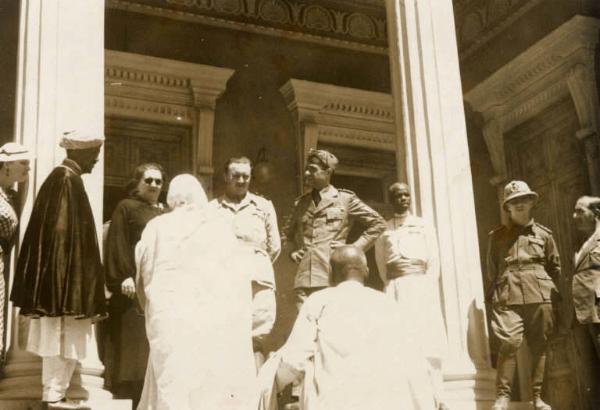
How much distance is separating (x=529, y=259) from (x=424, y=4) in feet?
8.76

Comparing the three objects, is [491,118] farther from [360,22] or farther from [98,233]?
[98,233]

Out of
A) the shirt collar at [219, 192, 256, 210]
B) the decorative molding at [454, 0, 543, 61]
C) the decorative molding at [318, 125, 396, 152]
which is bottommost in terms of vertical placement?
the shirt collar at [219, 192, 256, 210]

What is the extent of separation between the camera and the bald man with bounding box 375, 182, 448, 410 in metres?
7.71

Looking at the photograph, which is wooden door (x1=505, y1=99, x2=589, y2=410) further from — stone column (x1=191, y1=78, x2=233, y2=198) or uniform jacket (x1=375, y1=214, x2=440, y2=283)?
stone column (x1=191, y1=78, x2=233, y2=198)

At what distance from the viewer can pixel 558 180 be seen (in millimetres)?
12164

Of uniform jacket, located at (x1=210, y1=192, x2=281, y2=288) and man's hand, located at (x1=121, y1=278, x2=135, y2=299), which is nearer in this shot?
man's hand, located at (x1=121, y1=278, x2=135, y2=299)

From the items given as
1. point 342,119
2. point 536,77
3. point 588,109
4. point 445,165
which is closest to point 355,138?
point 342,119

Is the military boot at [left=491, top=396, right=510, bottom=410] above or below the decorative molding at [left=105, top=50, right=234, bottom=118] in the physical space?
below

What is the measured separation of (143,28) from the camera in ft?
40.3

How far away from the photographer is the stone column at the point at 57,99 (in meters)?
6.65

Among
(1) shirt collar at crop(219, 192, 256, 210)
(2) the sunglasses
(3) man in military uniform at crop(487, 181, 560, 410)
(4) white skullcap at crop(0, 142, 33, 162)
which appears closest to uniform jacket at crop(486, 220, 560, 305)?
(3) man in military uniform at crop(487, 181, 560, 410)

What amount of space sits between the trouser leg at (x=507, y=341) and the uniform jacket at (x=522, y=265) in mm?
96

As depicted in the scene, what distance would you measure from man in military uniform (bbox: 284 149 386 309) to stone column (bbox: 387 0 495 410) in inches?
21.4

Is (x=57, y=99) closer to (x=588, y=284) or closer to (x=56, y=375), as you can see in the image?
(x=56, y=375)
